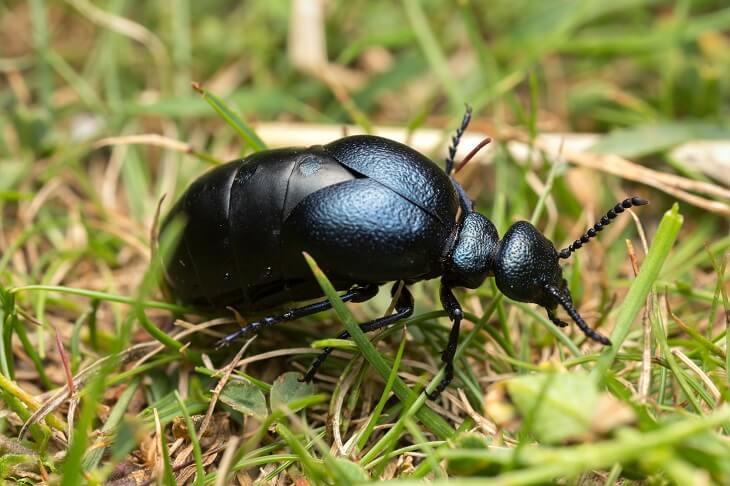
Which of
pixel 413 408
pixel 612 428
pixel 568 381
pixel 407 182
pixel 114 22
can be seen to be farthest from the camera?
pixel 114 22

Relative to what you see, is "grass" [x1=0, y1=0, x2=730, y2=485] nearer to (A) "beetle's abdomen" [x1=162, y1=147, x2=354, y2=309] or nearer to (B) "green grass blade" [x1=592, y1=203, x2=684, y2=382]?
(B) "green grass blade" [x1=592, y1=203, x2=684, y2=382]

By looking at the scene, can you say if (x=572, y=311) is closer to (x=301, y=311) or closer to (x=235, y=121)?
(x=301, y=311)

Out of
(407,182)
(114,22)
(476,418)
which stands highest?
(114,22)

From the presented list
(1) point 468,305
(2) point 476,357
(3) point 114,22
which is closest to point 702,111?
(1) point 468,305

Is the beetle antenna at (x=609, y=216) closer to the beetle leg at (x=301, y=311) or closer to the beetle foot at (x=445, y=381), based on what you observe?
the beetle foot at (x=445, y=381)

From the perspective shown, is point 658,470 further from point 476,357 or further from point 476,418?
point 476,357

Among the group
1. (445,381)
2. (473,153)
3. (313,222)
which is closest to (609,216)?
(473,153)

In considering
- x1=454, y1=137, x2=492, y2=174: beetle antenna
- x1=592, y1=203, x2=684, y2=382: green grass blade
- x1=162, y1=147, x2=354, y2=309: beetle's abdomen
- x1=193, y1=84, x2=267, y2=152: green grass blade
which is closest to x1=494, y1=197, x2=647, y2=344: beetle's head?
x1=592, y1=203, x2=684, y2=382: green grass blade
